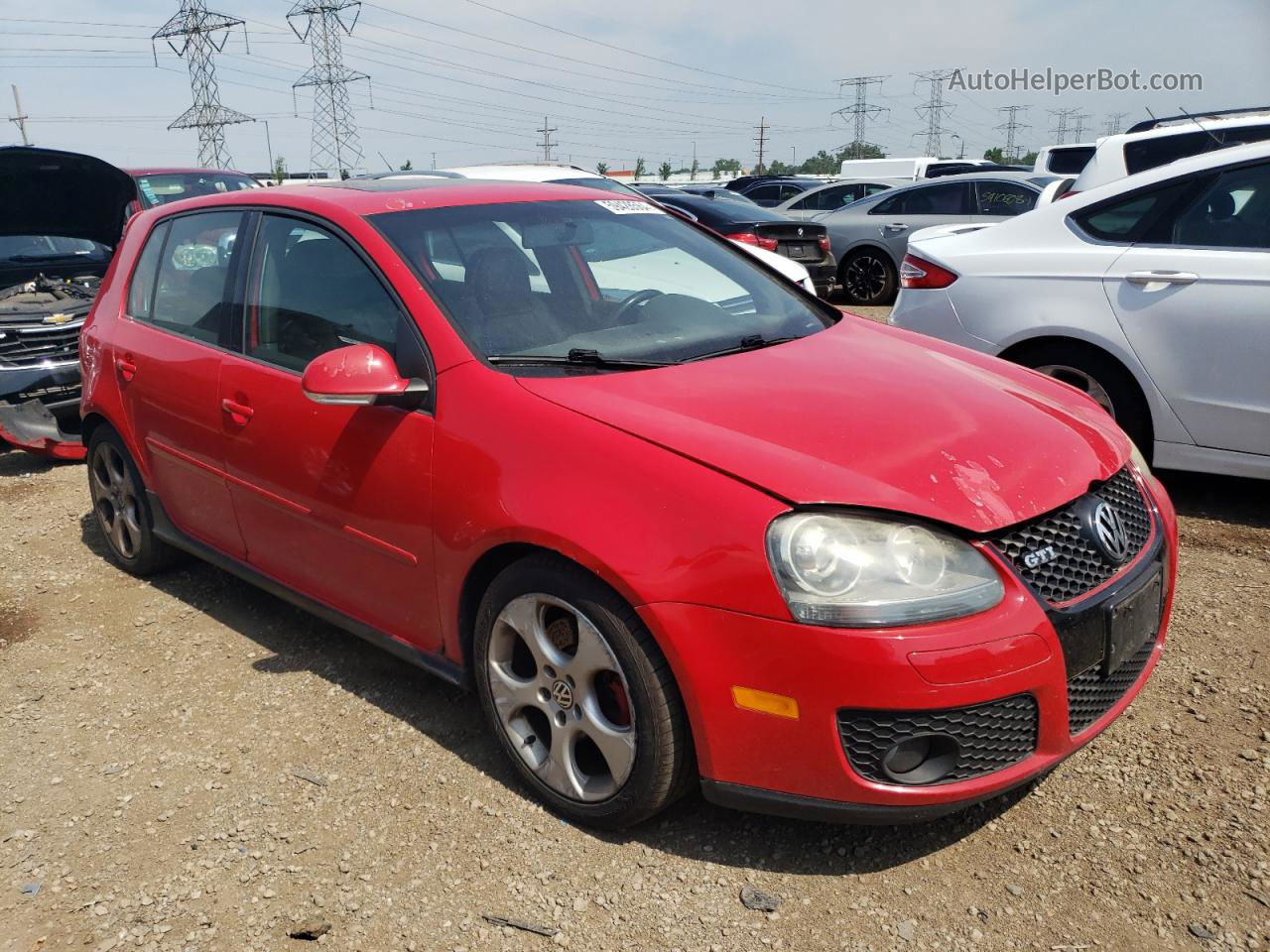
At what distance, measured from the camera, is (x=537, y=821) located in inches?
108

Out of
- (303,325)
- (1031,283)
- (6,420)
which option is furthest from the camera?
(6,420)

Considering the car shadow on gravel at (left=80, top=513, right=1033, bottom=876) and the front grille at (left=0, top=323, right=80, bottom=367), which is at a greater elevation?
the front grille at (left=0, top=323, right=80, bottom=367)

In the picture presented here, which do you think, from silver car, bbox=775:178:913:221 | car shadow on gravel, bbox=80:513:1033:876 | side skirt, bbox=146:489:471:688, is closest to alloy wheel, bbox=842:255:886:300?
silver car, bbox=775:178:913:221

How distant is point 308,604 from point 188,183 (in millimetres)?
9203

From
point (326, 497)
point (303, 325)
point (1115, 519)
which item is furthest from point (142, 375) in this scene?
point (1115, 519)

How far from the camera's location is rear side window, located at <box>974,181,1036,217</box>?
11.8 metres

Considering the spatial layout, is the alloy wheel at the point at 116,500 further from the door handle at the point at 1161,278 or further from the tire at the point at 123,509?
the door handle at the point at 1161,278

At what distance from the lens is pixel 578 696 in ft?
8.48

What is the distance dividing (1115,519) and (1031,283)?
104 inches

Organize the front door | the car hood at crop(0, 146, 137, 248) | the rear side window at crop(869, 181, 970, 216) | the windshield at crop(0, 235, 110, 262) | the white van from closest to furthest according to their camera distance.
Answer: the front door < the car hood at crop(0, 146, 137, 248) < the windshield at crop(0, 235, 110, 262) < the rear side window at crop(869, 181, 970, 216) < the white van

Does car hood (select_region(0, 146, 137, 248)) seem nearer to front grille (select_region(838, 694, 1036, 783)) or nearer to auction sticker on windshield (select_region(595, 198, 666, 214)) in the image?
auction sticker on windshield (select_region(595, 198, 666, 214))

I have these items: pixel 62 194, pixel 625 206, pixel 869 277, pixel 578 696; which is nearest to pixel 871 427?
pixel 578 696

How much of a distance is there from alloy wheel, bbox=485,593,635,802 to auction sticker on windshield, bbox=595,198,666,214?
168 cm

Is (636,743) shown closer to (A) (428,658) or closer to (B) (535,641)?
(B) (535,641)
